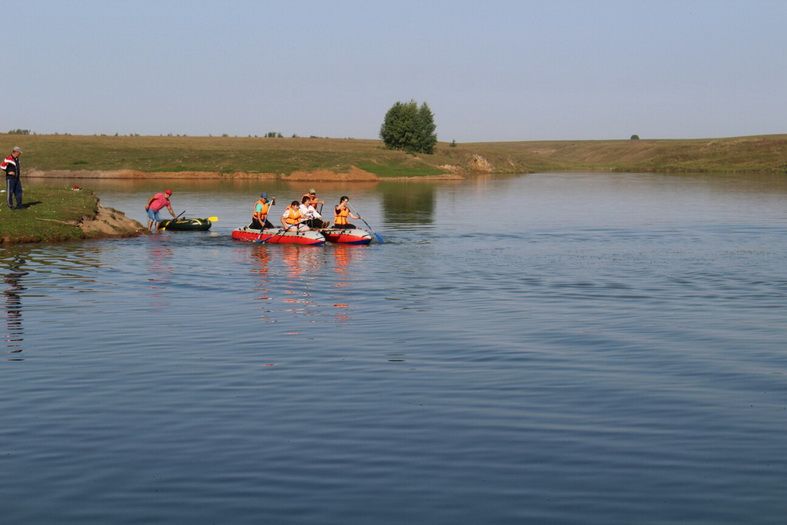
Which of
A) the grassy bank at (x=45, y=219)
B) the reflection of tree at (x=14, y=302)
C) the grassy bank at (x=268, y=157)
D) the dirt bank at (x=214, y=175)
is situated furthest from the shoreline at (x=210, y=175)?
the reflection of tree at (x=14, y=302)

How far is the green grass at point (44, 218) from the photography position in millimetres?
37844

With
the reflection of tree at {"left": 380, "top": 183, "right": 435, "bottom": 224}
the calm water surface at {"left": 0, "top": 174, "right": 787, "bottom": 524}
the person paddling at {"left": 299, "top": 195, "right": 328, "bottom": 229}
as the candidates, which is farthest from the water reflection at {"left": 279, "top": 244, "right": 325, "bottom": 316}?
the reflection of tree at {"left": 380, "top": 183, "right": 435, "bottom": 224}

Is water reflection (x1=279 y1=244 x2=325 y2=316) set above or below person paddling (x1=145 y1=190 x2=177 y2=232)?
below

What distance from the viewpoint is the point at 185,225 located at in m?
46.4

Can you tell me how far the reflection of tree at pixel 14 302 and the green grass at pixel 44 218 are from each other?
4.26m

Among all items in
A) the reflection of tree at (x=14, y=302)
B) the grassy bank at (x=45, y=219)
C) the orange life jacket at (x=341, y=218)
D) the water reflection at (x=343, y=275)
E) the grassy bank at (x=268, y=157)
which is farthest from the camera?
the grassy bank at (x=268, y=157)

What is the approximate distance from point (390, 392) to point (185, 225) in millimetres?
32572

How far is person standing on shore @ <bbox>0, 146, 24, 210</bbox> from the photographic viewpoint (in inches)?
1513

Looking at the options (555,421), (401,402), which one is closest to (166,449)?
(401,402)

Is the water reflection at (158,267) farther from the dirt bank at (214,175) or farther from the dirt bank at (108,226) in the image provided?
the dirt bank at (214,175)

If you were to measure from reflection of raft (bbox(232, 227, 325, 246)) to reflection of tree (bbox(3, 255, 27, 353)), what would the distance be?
10.6 m

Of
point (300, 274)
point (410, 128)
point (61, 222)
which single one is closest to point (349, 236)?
point (300, 274)

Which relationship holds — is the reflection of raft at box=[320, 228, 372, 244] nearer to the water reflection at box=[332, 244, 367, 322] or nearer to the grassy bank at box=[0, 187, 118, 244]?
the water reflection at box=[332, 244, 367, 322]

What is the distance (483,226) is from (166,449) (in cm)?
4165
